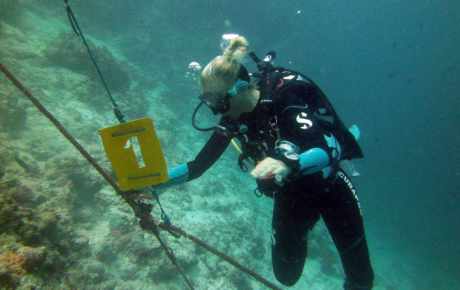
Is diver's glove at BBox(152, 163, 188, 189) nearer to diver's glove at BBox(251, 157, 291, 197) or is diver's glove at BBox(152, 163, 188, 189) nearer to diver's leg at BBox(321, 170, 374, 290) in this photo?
diver's glove at BBox(251, 157, 291, 197)

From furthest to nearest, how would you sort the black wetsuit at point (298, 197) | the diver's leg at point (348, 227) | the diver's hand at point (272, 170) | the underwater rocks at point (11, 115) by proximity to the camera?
the underwater rocks at point (11, 115) → the diver's leg at point (348, 227) → the black wetsuit at point (298, 197) → the diver's hand at point (272, 170)

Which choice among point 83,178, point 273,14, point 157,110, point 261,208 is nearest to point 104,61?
point 157,110

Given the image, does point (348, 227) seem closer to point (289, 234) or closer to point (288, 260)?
point (289, 234)

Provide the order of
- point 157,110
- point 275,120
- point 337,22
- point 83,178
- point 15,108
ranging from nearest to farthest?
point 275,120 → point 83,178 → point 15,108 → point 157,110 → point 337,22

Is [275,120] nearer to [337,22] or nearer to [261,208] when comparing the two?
[261,208]

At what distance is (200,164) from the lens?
371 centimetres

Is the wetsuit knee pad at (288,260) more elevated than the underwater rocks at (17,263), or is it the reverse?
the underwater rocks at (17,263)

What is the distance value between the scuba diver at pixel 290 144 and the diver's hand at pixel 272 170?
0.04 ft

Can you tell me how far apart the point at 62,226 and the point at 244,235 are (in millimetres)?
7545

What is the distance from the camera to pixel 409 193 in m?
54.6

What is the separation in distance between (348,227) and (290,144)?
1464 millimetres

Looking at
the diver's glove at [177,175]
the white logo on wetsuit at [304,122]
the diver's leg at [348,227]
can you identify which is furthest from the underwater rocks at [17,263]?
the diver's leg at [348,227]

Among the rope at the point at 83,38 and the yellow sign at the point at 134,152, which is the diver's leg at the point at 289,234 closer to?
the yellow sign at the point at 134,152

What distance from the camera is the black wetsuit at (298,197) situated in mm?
2990
